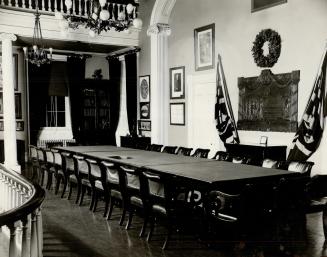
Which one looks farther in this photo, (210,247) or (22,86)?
(22,86)

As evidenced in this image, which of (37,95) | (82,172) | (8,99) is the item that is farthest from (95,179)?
(37,95)

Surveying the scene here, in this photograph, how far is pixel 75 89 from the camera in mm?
12703

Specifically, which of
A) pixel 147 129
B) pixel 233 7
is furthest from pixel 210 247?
pixel 147 129

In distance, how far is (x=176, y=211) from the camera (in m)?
4.05

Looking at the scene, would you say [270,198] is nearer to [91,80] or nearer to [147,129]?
[147,129]

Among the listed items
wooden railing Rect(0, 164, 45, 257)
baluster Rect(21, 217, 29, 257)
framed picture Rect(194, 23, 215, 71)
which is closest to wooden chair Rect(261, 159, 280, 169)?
wooden railing Rect(0, 164, 45, 257)

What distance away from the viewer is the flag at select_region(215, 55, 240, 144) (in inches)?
324

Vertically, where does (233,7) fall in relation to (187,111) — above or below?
above

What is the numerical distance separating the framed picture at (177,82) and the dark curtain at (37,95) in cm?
440

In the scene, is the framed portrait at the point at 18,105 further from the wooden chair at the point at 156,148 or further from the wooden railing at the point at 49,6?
the wooden chair at the point at 156,148

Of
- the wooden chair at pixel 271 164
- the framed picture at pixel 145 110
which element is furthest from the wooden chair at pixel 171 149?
the framed picture at pixel 145 110

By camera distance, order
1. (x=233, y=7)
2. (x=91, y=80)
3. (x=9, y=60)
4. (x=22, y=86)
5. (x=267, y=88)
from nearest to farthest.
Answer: (x=267, y=88), (x=233, y=7), (x=9, y=60), (x=22, y=86), (x=91, y=80)

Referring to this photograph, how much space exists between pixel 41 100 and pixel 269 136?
25.3 feet

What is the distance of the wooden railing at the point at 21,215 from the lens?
90.9 inches
